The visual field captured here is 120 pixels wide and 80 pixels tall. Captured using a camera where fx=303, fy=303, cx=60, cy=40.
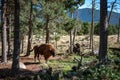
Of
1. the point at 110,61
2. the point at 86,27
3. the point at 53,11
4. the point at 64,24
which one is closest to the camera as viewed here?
the point at 110,61

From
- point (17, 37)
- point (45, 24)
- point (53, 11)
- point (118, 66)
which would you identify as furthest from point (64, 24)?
point (118, 66)

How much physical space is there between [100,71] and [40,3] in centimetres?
2295

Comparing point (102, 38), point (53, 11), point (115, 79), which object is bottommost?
point (115, 79)

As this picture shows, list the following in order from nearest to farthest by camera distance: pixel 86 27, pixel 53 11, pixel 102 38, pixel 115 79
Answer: pixel 115 79 → pixel 102 38 → pixel 53 11 → pixel 86 27

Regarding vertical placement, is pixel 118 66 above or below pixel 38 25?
below

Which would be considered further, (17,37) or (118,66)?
(17,37)

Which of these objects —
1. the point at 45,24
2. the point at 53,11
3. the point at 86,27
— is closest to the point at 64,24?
the point at 45,24

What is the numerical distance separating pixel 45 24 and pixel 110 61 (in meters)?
23.9

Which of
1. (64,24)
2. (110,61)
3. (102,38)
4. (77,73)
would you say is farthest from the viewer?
(64,24)

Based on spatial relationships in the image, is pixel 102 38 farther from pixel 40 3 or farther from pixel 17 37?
pixel 40 3

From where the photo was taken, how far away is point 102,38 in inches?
717

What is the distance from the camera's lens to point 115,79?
1350 centimetres

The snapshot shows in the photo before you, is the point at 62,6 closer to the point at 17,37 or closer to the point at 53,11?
the point at 53,11

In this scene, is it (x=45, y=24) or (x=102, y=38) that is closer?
(x=102, y=38)
